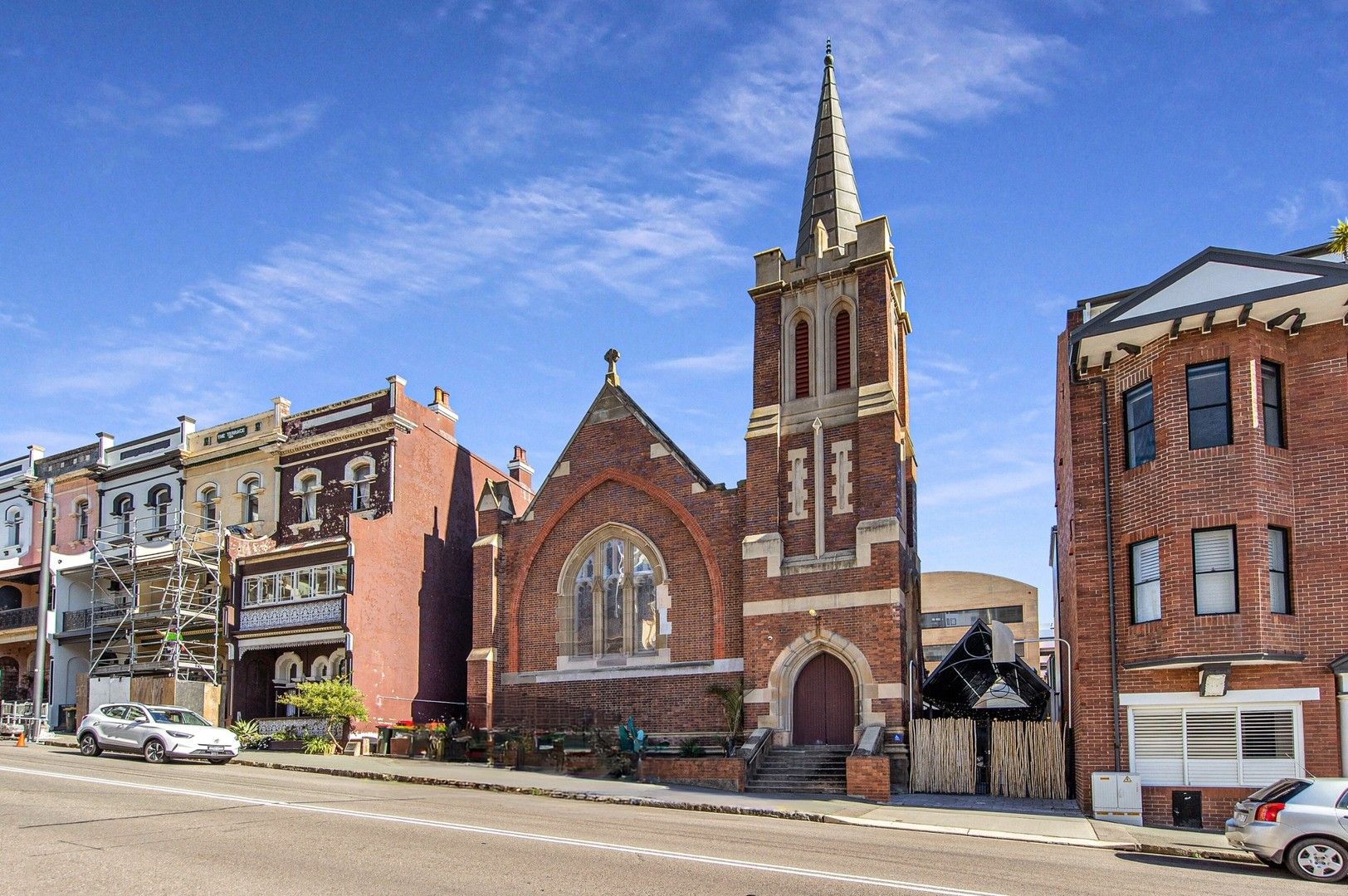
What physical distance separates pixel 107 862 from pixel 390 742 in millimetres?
19521

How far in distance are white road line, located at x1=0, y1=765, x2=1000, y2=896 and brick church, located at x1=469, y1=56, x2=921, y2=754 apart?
41.4ft

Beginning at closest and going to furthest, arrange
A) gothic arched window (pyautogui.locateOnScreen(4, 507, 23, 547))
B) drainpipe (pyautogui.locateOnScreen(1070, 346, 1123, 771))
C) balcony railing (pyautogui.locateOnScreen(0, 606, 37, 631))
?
1. drainpipe (pyautogui.locateOnScreen(1070, 346, 1123, 771))
2. balcony railing (pyautogui.locateOnScreen(0, 606, 37, 631))
3. gothic arched window (pyautogui.locateOnScreen(4, 507, 23, 547))

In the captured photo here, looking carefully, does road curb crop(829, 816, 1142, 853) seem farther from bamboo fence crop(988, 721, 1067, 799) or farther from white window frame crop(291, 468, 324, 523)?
white window frame crop(291, 468, 324, 523)

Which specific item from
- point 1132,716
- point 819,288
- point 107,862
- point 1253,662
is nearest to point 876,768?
point 1132,716

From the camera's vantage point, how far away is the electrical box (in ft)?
66.2

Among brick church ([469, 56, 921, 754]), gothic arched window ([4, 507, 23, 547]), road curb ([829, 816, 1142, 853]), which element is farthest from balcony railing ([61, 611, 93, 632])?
road curb ([829, 816, 1142, 853])

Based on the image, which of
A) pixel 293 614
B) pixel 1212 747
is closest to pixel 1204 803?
pixel 1212 747

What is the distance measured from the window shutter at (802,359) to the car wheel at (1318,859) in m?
17.1

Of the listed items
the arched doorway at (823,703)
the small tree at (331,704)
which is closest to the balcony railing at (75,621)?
the small tree at (331,704)

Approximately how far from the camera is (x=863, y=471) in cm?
2777

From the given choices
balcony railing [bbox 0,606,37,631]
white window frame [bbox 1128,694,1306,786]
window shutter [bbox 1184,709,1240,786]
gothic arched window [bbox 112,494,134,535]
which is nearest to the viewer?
white window frame [bbox 1128,694,1306,786]

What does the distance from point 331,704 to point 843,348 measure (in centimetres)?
1611

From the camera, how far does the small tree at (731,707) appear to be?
27.7m

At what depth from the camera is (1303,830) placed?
14406mm
